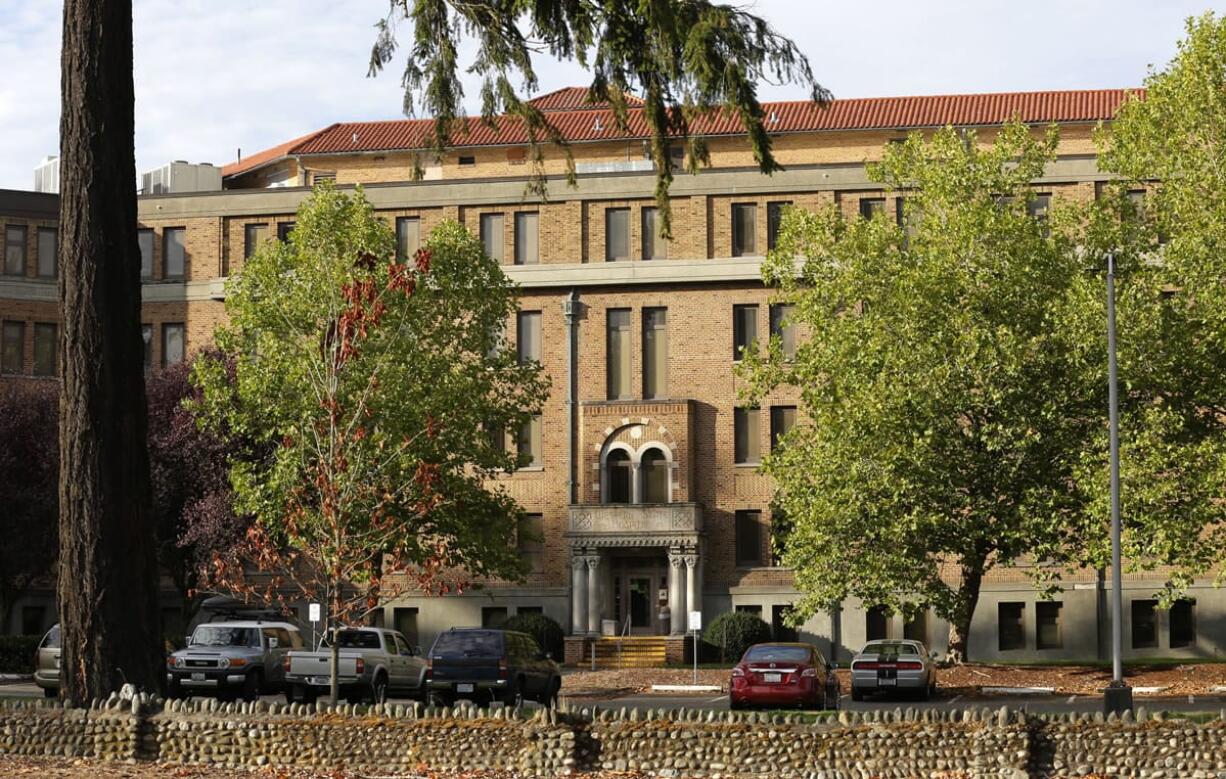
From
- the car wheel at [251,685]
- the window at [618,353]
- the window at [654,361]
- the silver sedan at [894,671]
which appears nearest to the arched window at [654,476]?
the window at [654,361]

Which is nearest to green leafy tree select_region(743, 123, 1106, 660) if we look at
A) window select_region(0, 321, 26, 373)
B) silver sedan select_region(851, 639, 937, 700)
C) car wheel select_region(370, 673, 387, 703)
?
silver sedan select_region(851, 639, 937, 700)

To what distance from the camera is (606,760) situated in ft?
68.9

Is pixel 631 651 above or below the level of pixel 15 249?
below

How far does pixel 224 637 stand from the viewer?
3812cm

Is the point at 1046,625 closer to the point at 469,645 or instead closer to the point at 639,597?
the point at 639,597

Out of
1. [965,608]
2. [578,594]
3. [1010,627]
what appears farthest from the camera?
[1010,627]

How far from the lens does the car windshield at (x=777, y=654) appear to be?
36156 mm

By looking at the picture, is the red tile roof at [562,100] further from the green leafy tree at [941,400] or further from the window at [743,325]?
the green leafy tree at [941,400]

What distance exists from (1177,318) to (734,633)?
1812 cm

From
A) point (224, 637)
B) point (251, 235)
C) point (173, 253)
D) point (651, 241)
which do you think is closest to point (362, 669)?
point (224, 637)

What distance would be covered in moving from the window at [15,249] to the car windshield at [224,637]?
30942 mm

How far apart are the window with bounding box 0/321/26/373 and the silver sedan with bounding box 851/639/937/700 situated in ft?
118

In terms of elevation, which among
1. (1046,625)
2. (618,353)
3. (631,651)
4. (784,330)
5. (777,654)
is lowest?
(631,651)

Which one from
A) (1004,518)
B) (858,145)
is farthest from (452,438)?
(858,145)
